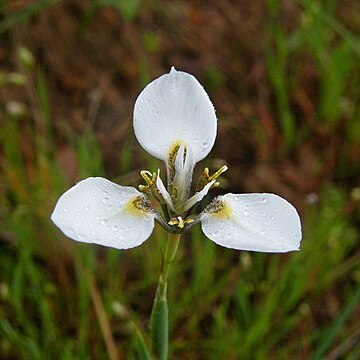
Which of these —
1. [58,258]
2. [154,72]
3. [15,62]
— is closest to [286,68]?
[154,72]

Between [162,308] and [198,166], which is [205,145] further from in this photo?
[198,166]

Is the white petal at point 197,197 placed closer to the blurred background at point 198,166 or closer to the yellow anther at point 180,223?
the yellow anther at point 180,223

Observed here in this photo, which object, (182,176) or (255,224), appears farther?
(182,176)

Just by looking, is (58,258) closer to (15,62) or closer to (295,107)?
(15,62)

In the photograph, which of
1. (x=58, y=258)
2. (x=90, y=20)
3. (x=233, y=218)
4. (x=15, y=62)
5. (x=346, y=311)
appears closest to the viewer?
(x=233, y=218)

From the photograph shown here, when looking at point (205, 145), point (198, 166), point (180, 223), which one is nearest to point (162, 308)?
point (180, 223)

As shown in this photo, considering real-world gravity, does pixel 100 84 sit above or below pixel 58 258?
above

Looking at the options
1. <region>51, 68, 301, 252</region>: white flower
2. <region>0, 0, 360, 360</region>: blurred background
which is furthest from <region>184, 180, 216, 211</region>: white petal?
<region>0, 0, 360, 360</region>: blurred background
